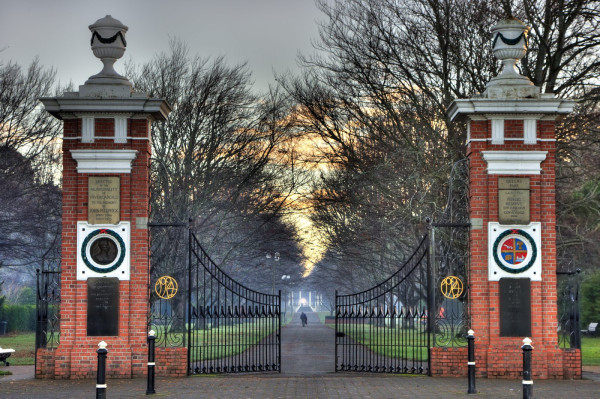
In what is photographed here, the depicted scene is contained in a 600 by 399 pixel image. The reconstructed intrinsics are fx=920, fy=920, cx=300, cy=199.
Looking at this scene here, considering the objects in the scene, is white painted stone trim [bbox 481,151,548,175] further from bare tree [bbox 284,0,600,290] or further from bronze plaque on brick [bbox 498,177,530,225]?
bare tree [bbox 284,0,600,290]

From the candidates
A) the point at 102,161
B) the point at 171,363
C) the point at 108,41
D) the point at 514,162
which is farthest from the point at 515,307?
the point at 108,41

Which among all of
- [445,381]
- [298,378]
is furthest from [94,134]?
[445,381]

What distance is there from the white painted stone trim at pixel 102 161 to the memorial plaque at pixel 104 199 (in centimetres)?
17

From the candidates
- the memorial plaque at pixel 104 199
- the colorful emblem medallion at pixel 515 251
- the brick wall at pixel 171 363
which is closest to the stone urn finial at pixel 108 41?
the memorial plaque at pixel 104 199

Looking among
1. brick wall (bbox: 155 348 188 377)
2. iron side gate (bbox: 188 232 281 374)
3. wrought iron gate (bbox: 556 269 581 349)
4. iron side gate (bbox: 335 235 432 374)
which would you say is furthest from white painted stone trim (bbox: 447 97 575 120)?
brick wall (bbox: 155 348 188 377)

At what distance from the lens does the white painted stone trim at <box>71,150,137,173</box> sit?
16.9 meters

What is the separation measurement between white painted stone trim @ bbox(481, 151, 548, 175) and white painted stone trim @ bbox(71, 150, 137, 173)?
6.55 metres

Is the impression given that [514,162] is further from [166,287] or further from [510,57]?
[166,287]

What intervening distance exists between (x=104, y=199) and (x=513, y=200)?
752 centimetres

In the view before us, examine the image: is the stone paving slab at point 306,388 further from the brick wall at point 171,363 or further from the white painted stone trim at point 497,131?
the white painted stone trim at point 497,131

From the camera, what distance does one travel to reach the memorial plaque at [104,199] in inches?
666

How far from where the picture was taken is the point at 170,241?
110 feet

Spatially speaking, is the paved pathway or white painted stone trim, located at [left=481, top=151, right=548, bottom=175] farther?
white painted stone trim, located at [left=481, top=151, right=548, bottom=175]

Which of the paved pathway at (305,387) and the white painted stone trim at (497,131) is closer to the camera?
the paved pathway at (305,387)
